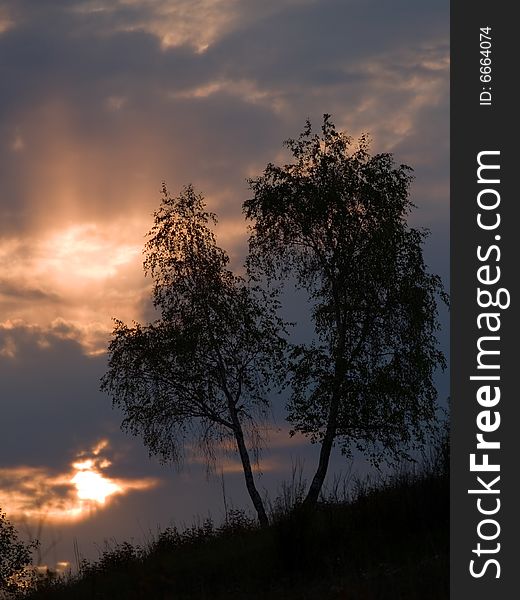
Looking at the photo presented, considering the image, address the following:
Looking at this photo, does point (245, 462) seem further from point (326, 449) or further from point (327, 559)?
point (327, 559)

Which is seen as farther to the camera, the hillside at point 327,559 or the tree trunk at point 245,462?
the tree trunk at point 245,462

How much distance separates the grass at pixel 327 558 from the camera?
17.6 m

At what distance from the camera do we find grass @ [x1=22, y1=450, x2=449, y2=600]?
57.7ft

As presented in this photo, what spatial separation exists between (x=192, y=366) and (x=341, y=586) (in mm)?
18858

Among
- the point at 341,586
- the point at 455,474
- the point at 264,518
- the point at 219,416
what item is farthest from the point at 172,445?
the point at 455,474

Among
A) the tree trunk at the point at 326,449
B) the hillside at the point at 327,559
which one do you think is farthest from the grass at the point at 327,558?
the tree trunk at the point at 326,449

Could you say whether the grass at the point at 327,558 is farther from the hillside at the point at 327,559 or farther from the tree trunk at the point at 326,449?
the tree trunk at the point at 326,449

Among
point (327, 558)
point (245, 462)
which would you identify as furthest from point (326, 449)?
point (327, 558)

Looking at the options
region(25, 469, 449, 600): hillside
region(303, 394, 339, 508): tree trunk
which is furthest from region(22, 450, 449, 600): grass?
region(303, 394, 339, 508): tree trunk

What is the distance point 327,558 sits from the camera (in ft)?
64.7

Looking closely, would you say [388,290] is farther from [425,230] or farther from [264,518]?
[264,518]

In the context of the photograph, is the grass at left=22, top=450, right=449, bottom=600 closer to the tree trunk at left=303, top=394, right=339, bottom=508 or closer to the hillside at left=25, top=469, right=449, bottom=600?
the hillside at left=25, top=469, right=449, bottom=600

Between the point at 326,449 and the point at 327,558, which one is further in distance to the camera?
the point at 326,449

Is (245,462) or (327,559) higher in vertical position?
(245,462)
